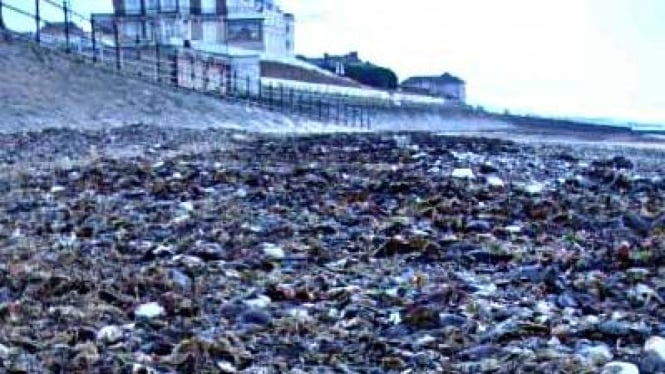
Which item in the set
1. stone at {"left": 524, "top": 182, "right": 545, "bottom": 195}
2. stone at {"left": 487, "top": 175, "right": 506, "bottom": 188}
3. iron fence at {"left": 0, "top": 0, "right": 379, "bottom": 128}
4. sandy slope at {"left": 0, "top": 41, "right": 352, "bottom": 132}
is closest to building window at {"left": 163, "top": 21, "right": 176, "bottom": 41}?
iron fence at {"left": 0, "top": 0, "right": 379, "bottom": 128}

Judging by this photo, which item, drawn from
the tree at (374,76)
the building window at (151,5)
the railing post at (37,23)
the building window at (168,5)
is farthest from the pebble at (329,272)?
the tree at (374,76)

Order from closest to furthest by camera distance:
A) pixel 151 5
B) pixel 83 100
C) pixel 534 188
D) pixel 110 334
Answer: pixel 110 334 → pixel 534 188 → pixel 83 100 → pixel 151 5

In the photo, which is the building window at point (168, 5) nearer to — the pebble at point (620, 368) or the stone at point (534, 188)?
the stone at point (534, 188)

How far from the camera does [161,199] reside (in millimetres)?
7949

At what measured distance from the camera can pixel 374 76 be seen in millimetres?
74812

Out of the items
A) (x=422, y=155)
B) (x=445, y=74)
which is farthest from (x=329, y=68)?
(x=422, y=155)

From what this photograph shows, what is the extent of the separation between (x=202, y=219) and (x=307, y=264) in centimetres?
172

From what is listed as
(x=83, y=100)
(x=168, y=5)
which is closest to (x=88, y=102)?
(x=83, y=100)

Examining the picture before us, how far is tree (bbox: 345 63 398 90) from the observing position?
243ft

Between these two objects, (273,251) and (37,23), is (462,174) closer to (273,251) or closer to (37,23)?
(273,251)

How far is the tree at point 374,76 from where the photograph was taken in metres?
74.1

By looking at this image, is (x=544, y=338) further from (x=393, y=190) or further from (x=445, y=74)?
(x=445, y=74)

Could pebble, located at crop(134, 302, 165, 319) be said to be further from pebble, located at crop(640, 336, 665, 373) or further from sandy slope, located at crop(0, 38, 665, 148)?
sandy slope, located at crop(0, 38, 665, 148)

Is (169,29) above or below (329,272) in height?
above
